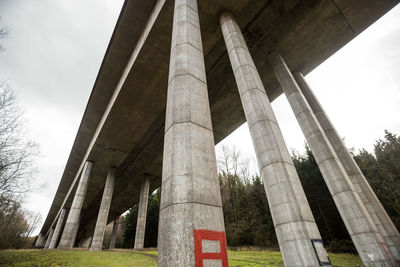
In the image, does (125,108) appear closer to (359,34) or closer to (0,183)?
(0,183)

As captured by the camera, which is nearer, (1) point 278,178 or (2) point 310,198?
(1) point 278,178

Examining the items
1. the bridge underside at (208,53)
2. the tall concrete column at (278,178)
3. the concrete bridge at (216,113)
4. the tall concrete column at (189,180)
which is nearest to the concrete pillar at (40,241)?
the concrete bridge at (216,113)

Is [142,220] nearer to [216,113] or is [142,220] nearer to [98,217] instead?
[98,217]

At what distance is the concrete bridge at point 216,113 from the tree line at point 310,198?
418 inches

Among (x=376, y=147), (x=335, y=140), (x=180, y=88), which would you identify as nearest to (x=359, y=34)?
(x=335, y=140)

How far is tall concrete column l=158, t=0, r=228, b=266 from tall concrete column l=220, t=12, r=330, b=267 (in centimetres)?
311

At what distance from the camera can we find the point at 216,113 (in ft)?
51.8

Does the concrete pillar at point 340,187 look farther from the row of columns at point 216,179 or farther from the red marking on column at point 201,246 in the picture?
the red marking on column at point 201,246

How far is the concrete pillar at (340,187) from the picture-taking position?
287 inches

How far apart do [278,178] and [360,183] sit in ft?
23.0

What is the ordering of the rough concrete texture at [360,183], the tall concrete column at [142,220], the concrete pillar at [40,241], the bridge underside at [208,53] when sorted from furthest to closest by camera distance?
the concrete pillar at [40,241]
the tall concrete column at [142,220]
the bridge underside at [208,53]
the rough concrete texture at [360,183]

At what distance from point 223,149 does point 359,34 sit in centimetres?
1797

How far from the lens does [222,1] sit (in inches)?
353

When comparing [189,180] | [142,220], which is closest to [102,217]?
[142,220]
